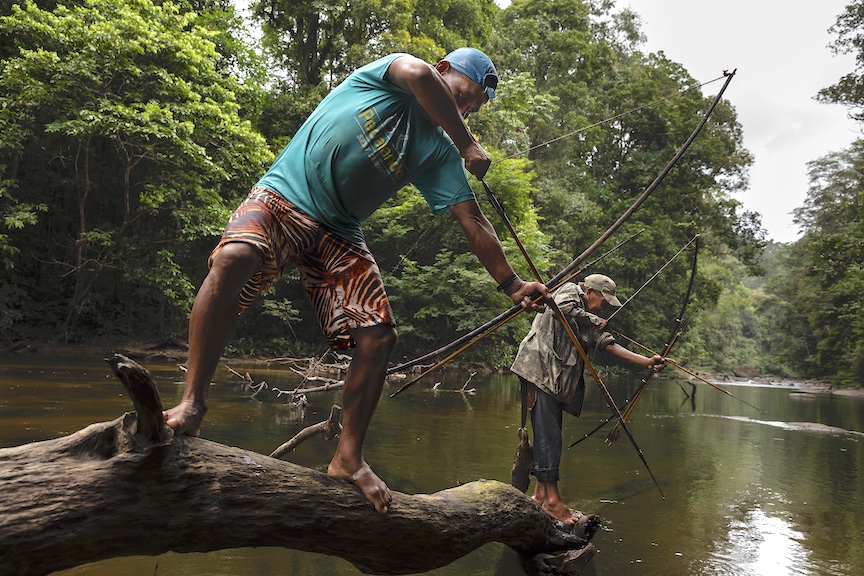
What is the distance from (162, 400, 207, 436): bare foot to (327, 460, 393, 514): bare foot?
553mm

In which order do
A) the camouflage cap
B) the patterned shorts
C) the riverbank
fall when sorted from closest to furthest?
the patterned shorts → the camouflage cap → the riverbank

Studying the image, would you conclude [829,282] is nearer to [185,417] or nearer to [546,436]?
[546,436]

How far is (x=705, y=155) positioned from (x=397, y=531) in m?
30.4

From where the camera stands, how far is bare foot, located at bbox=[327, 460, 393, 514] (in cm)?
229

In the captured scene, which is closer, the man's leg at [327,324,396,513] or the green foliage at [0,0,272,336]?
the man's leg at [327,324,396,513]

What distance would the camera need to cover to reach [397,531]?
2389 mm

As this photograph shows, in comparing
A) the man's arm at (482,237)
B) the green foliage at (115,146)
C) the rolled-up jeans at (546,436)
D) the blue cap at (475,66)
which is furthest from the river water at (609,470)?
the green foliage at (115,146)

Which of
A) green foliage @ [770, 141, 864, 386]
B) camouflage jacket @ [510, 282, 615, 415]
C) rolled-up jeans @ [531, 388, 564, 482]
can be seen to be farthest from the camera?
green foliage @ [770, 141, 864, 386]

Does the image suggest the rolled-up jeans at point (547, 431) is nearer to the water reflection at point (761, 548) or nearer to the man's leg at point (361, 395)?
the water reflection at point (761, 548)

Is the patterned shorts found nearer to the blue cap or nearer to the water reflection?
the blue cap

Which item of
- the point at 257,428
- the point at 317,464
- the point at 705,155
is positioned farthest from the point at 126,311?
the point at 705,155

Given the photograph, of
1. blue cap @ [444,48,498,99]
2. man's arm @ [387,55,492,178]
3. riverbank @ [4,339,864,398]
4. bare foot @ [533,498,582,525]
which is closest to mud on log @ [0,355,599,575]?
man's arm @ [387,55,492,178]

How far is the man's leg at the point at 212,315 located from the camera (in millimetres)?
2002

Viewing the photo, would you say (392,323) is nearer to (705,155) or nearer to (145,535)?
(145,535)
